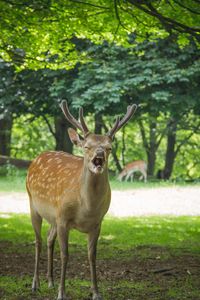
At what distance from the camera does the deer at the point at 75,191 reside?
4945mm

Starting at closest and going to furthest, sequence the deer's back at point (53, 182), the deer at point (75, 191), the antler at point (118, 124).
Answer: the deer at point (75, 191), the antler at point (118, 124), the deer's back at point (53, 182)

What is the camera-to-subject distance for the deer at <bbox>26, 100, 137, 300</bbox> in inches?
195

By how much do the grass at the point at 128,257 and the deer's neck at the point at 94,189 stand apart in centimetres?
102

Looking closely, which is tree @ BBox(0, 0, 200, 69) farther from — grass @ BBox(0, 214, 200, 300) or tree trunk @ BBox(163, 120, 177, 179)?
tree trunk @ BBox(163, 120, 177, 179)

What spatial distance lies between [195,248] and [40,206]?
321cm

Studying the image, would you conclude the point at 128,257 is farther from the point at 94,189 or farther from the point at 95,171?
the point at 95,171

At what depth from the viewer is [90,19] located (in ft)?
30.0

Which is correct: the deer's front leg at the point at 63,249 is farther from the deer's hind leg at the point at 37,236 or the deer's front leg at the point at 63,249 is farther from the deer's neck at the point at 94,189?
the deer's hind leg at the point at 37,236

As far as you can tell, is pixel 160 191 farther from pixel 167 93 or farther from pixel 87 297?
pixel 87 297

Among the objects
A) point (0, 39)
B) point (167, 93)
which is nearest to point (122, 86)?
point (167, 93)

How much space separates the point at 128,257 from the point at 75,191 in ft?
8.31

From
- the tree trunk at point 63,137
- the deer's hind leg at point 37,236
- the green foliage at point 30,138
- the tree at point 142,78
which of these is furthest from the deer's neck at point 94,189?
the green foliage at point 30,138

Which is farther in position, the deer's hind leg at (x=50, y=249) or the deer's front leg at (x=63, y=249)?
the deer's hind leg at (x=50, y=249)

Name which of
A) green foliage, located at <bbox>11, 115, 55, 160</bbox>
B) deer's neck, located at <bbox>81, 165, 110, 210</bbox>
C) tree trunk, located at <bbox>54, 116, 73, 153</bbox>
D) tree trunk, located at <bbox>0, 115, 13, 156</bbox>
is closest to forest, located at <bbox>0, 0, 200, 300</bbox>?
deer's neck, located at <bbox>81, 165, 110, 210</bbox>
